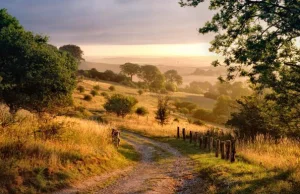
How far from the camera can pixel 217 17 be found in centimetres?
1283

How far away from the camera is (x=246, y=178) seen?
1366cm

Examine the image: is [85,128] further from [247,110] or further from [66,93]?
[247,110]

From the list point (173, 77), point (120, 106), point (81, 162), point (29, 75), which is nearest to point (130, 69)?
point (173, 77)

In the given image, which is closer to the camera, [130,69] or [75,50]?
[75,50]

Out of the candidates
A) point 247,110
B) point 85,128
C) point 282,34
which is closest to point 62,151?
point 85,128

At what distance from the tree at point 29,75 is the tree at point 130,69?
127928mm

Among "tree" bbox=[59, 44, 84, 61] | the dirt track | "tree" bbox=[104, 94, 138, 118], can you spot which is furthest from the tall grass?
"tree" bbox=[59, 44, 84, 61]

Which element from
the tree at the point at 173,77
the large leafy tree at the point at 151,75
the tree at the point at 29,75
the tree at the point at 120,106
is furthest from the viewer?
the tree at the point at 173,77

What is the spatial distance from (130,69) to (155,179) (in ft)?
449

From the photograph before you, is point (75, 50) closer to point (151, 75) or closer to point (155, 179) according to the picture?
point (151, 75)

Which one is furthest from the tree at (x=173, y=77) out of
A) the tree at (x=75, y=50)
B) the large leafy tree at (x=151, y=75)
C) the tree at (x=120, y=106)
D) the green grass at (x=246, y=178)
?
the green grass at (x=246, y=178)

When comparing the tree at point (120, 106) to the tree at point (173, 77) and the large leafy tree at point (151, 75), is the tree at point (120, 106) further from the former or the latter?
the tree at point (173, 77)

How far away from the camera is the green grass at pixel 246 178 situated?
38.9 ft

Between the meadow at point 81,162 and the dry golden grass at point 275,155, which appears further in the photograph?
the dry golden grass at point 275,155
